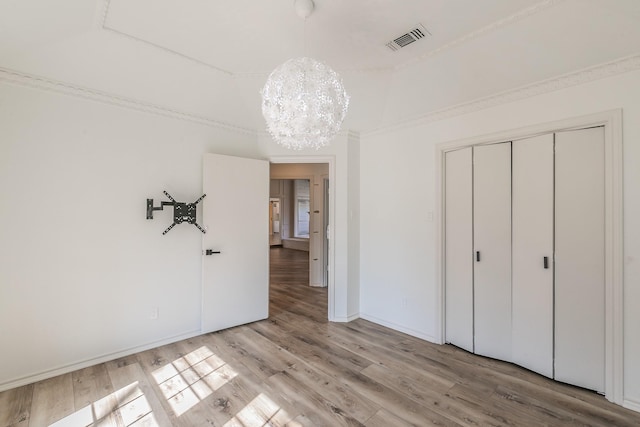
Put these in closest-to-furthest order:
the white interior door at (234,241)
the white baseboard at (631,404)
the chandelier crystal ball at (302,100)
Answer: the chandelier crystal ball at (302,100) → the white baseboard at (631,404) → the white interior door at (234,241)

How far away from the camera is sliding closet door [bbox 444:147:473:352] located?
10.2 feet

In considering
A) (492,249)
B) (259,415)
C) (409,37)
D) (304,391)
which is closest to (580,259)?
(492,249)

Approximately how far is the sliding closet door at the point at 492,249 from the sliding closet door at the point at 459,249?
0.06 metres

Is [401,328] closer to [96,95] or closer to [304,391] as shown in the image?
[304,391]

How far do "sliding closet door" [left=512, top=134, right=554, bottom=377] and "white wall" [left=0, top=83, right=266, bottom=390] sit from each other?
11.3 feet

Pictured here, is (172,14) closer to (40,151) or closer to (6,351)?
(40,151)

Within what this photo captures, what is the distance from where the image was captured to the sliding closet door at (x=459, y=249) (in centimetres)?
311

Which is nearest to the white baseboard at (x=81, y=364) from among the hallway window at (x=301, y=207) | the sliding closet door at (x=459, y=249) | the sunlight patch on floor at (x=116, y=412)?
the sunlight patch on floor at (x=116, y=412)

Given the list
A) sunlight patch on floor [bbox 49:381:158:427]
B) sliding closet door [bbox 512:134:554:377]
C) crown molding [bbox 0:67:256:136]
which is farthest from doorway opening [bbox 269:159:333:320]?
sunlight patch on floor [bbox 49:381:158:427]

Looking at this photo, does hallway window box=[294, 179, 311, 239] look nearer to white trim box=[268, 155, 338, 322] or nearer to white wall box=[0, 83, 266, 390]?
white trim box=[268, 155, 338, 322]

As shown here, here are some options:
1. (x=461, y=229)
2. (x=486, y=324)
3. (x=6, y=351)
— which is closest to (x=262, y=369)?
(x=6, y=351)

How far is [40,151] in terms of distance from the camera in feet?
8.29

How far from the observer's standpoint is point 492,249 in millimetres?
2945

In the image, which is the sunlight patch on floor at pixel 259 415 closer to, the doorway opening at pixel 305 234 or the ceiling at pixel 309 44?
the doorway opening at pixel 305 234
